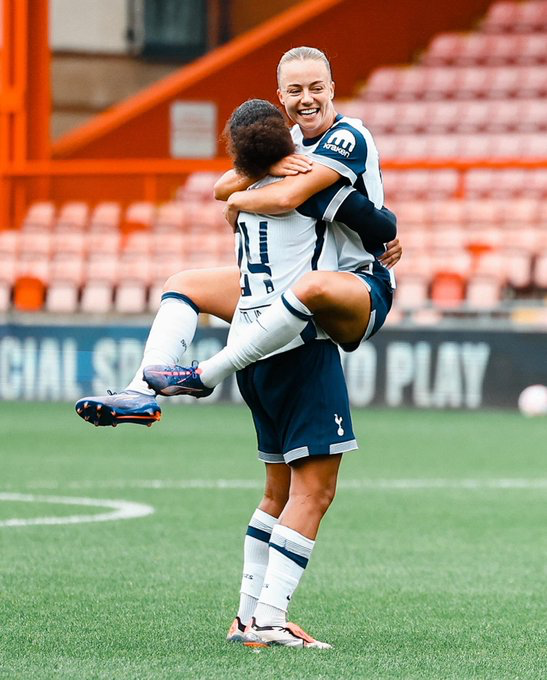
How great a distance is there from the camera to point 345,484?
28.3ft

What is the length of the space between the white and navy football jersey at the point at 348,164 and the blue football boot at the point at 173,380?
0.58 meters

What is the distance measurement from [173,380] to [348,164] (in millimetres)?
798

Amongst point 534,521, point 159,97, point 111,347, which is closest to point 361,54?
point 159,97

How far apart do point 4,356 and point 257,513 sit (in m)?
10.7

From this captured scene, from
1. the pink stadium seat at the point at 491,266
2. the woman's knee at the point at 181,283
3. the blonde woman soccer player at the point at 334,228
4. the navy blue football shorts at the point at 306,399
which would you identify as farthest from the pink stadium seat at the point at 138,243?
the navy blue football shorts at the point at 306,399

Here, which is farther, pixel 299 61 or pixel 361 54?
pixel 361 54

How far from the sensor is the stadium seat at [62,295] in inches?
635

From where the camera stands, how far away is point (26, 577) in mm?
5367

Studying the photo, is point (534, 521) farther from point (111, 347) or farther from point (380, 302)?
point (111, 347)

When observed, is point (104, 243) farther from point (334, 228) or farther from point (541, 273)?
point (334, 228)

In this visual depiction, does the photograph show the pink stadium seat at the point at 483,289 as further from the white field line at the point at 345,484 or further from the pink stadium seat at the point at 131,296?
the white field line at the point at 345,484

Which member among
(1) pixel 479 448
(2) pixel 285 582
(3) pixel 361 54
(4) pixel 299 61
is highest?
(3) pixel 361 54

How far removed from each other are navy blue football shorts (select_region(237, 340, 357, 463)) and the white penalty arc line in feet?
13.4

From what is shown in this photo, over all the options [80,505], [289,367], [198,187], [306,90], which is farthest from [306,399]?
[198,187]
